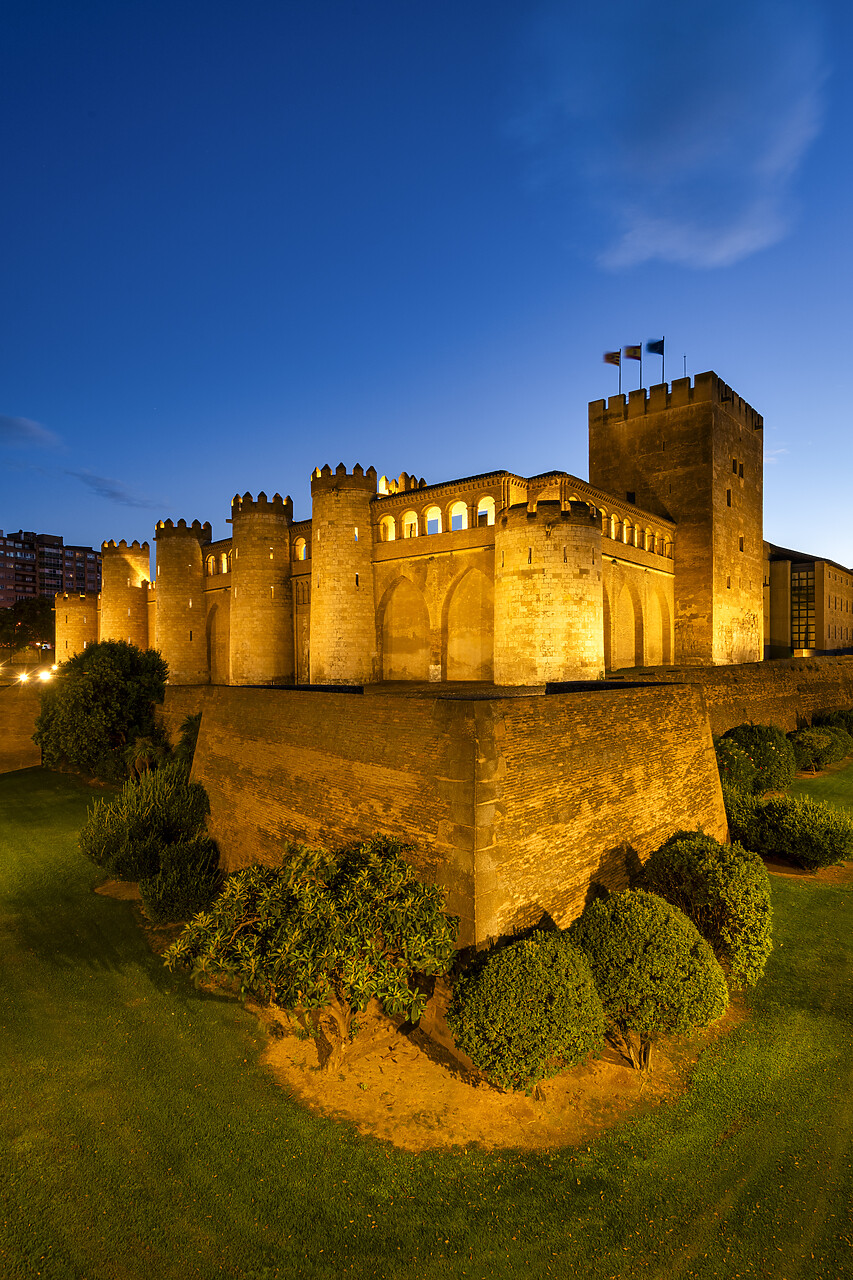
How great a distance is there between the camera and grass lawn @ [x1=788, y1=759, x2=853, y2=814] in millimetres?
21188

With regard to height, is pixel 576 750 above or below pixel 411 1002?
above

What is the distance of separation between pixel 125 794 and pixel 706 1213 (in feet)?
50.2

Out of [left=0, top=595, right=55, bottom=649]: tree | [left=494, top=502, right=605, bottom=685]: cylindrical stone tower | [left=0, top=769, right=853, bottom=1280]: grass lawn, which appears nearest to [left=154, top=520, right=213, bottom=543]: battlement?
[left=494, top=502, right=605, bottom=685]: cylindrical stone tower

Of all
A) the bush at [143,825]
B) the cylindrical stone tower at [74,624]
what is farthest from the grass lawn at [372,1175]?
the cylindrical stone tower at [74,624]

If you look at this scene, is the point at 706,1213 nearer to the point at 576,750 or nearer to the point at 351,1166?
the point at 351,1166

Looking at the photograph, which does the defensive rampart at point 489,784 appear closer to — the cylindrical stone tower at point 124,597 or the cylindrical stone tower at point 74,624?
the cylindrical stone tower at point 124,597

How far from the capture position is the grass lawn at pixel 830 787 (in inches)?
834

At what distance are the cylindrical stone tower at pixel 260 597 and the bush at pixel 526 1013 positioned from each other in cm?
2586

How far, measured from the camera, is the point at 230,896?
9180 millimetres

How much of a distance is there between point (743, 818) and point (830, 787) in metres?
8.27

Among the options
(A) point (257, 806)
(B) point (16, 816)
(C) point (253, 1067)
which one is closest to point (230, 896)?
(C) point (253, 1067)

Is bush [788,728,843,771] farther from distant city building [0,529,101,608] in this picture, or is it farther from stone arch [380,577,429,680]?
distant city building [0,529,101,608]

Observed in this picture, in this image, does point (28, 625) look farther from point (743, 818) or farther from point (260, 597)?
point (743, 818)

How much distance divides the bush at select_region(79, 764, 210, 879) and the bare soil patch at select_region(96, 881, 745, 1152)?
7.17 m
